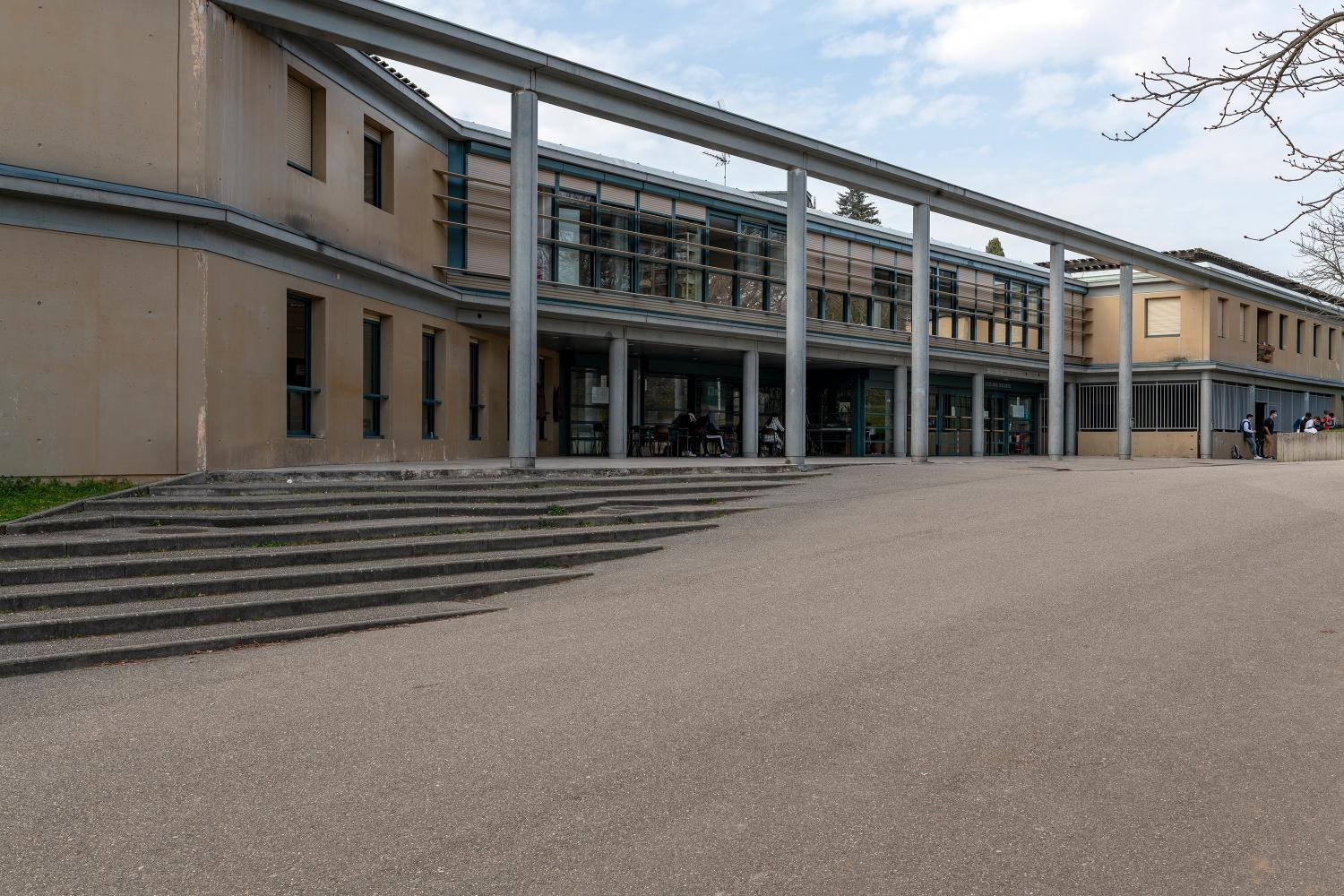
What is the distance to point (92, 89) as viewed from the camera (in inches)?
420

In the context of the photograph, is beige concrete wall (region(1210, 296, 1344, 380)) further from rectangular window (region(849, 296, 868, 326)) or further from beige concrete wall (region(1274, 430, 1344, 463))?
rectangular window (region(849, 296, 868, 326))

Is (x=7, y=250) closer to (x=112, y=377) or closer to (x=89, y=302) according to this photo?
(x=89, y=302)

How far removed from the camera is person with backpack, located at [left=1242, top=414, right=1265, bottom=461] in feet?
95.8

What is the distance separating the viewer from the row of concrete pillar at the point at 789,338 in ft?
42.0

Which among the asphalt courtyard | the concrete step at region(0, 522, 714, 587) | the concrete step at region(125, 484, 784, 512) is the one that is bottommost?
the asphalt courtyard

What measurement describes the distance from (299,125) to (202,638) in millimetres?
9079

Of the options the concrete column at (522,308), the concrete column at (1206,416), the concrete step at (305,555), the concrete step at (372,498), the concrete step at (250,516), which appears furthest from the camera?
the concrete column at (1206,416)

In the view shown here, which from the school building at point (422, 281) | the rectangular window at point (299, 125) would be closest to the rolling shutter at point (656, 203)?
the school building at point (422, 281)

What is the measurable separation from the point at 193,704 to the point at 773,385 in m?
21.5

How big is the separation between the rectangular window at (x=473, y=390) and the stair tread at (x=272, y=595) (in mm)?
9812

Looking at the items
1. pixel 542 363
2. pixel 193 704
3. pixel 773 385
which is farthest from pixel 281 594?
pixel 773 385

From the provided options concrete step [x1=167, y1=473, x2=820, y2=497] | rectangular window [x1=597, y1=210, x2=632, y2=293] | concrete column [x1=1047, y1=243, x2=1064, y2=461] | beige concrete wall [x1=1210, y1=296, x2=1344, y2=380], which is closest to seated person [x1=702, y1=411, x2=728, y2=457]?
rectangular window [x1=597, y1=210, x2=632, y2=293]

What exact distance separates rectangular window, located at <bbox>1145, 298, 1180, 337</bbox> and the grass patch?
29954mm

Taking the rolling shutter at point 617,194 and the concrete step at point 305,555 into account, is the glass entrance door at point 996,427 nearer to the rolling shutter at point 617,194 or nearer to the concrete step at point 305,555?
the rolling shutter at point 617,194
